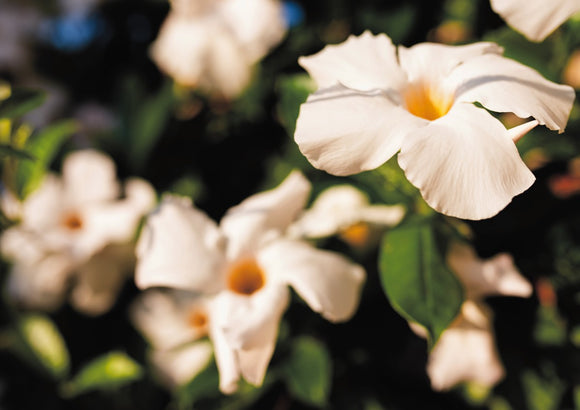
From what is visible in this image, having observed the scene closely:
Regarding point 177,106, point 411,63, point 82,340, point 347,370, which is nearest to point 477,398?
point 347,370

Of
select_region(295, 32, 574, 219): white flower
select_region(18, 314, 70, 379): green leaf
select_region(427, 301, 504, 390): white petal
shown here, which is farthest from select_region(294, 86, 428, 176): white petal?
select_region(18, 314, 70, 379): green leaf

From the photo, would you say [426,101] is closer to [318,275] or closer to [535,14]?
[535,14]

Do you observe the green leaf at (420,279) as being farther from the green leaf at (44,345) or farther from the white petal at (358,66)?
the green leaf at (44,345)

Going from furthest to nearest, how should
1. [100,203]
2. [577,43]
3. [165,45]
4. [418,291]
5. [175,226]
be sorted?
1. [165,45]
2. [100,203]
3. [577,43]
4. [175,226]
5. [418,291]

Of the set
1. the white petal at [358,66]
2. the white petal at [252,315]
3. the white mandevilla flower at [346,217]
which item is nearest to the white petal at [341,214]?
the white mandevilla flower at [346,217]

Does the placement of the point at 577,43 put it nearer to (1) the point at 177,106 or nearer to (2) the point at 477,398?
(2) the point at 477,398
